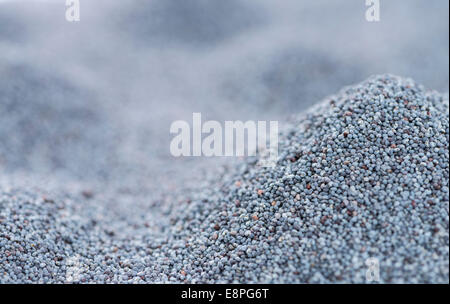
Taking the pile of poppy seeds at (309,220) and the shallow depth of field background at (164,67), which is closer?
the pile of poppy seeds at (309,220)

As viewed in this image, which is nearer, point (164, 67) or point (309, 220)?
point (309, 220)

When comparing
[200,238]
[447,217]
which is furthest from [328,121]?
[200,238]

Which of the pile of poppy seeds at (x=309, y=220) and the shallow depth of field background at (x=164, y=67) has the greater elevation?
the shallow depth of field background at (x=164, y=67)

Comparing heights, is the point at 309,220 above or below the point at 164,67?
below

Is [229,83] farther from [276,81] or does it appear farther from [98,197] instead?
[98,197]
